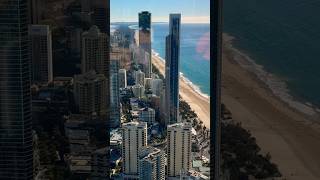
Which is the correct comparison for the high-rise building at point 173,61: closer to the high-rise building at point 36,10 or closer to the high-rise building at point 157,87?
the high-rise building at point 157,87

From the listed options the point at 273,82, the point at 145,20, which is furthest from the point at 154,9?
the point at 273,82

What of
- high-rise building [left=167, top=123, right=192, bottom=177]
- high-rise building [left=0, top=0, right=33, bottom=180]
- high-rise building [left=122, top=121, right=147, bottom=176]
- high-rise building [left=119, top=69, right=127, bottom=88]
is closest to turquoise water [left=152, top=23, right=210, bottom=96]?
high-rise building [left=119, top=69, right=127, bottom=88]

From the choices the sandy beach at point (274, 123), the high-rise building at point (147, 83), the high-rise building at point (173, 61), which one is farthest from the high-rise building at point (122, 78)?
Answer: the sandy beach at point (274, 123)

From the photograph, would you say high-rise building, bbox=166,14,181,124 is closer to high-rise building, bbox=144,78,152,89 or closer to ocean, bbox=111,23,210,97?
ocean, bbox=111,23,210,97

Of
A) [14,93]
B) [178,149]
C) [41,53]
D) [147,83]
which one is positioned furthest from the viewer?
[147,83]

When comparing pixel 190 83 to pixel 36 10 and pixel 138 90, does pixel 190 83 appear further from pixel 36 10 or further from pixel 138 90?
pixel 36 10
